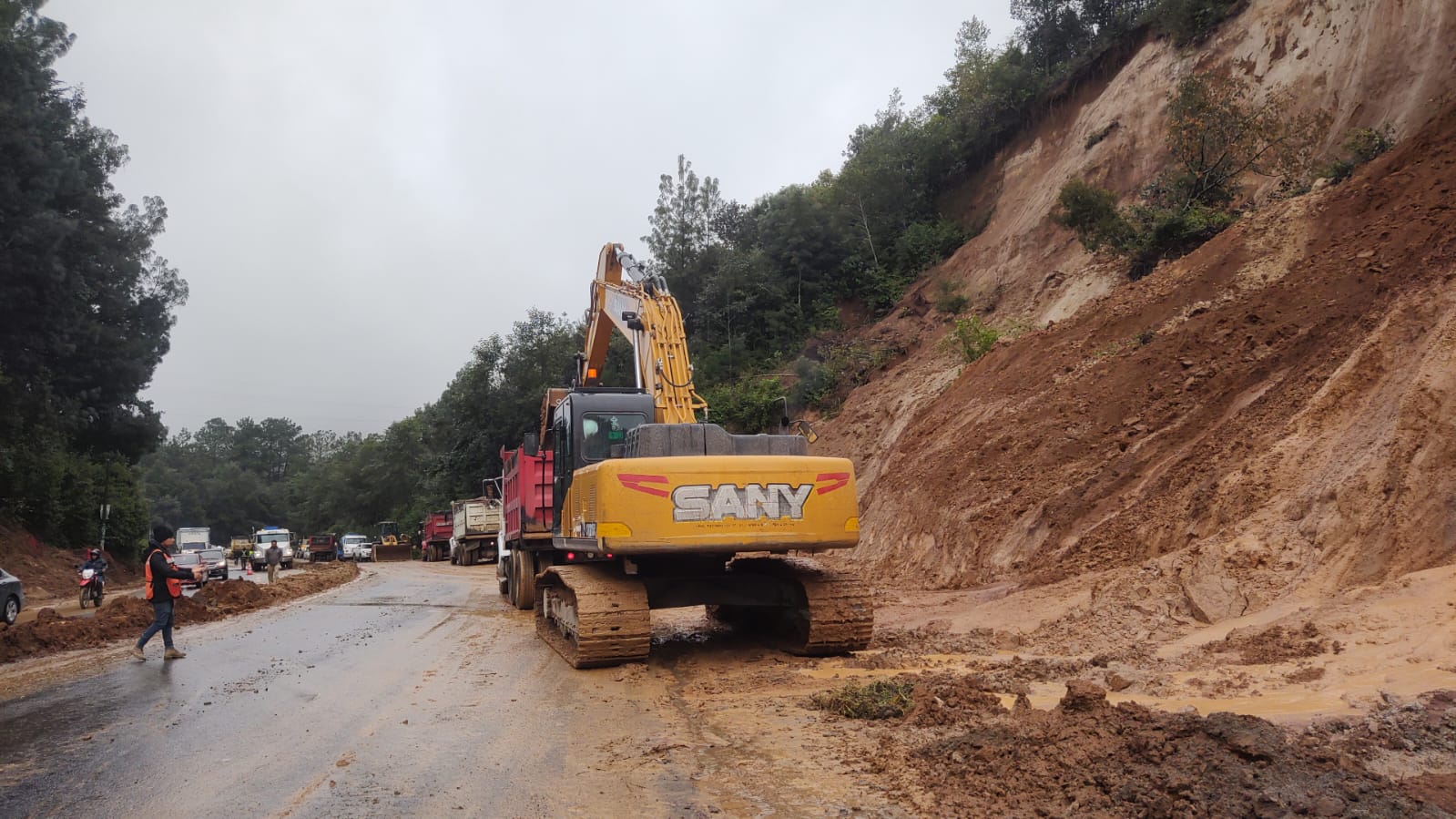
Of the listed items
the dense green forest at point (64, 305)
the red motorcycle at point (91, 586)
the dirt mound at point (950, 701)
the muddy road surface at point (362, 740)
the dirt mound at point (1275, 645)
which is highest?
the dense green forest at point (64, 305)

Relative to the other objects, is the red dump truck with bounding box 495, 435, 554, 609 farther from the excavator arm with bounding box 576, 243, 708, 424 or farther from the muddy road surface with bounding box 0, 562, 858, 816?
the muddy road surface with bounding box 0, 562, 858, 816

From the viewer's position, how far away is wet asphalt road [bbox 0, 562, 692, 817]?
5074mm

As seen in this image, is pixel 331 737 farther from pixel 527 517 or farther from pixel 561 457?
pixel 527 517

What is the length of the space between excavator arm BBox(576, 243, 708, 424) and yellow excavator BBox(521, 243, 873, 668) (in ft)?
0.12

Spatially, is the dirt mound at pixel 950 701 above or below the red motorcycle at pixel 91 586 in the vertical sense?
below

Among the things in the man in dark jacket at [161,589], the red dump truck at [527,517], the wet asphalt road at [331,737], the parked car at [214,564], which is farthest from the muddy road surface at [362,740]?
the parked car at [214,564]

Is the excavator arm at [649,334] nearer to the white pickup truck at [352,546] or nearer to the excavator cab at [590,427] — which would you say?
the excavator cab at [590,427]

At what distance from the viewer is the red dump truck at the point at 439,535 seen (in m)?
46.5

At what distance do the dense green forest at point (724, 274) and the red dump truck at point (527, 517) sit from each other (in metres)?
10.2

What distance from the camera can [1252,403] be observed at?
36.8ft

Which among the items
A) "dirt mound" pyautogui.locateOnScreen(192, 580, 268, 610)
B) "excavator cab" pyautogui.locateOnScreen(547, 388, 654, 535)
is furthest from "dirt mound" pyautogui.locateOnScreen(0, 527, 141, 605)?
"excavator cab" pyautogui.locateOnScreen(547, 388, 654, 535)

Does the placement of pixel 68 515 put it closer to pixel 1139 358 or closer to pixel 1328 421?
pixel 1139 358

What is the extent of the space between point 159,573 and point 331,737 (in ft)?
19.8

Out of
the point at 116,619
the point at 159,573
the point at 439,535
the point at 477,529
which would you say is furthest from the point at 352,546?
the point at 159,573
